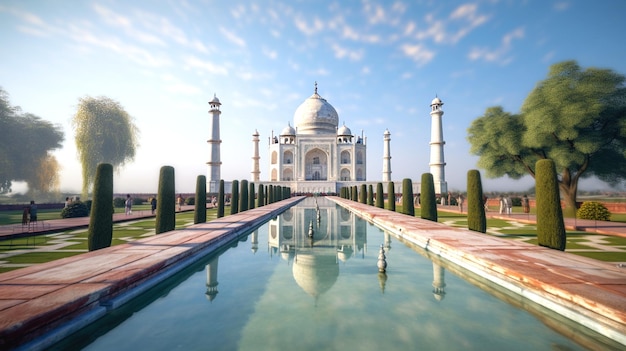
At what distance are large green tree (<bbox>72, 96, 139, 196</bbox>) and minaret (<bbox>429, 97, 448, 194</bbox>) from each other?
2861 centimetres

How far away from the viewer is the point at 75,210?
12.5 metres

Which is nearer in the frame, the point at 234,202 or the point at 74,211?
the point at 74,211

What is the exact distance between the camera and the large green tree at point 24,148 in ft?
86.5

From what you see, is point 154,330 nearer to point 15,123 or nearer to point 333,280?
point 333,280

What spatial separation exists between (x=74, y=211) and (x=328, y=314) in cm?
1350

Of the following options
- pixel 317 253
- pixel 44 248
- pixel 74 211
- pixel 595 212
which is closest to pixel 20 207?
pixel 74 211

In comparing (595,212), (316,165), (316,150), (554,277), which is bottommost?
(554,277)

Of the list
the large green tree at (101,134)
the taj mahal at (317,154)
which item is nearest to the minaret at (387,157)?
the taj mahal at (317,154)

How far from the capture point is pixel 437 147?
32.6m

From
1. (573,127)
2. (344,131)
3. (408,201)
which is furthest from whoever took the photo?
(344,131)

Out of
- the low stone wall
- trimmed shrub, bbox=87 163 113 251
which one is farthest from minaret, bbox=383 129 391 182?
trimmed shrub, bbox=87 163 113 251

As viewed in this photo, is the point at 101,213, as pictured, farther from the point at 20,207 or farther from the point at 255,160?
the point at 255,160

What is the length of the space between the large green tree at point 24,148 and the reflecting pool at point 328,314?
32634 millimetres

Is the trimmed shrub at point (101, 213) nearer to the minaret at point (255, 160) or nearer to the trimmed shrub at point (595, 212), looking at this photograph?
the trimmed shrub at point (595, 212)
